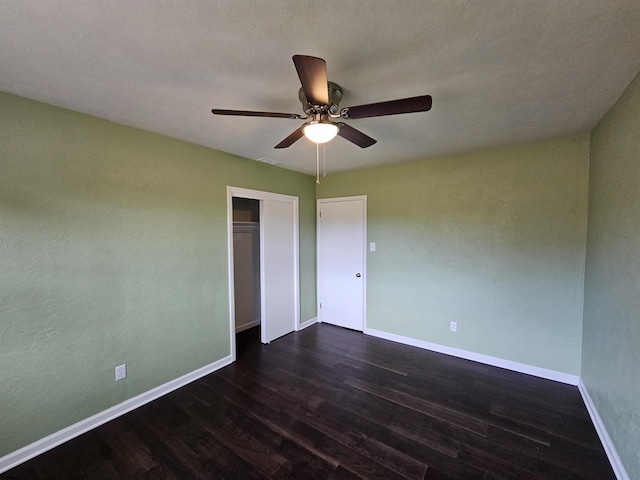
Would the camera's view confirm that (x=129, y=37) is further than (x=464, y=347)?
No

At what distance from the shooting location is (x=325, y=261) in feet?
14.1

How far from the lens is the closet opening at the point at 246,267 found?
13.2 ft

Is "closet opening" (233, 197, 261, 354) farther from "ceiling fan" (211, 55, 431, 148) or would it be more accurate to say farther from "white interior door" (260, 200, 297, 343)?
"ceiling fan" (211, 55, 431, 148)

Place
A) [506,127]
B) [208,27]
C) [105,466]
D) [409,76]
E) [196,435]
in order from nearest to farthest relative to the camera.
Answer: [208,27] < [409,76] < [105,466] < [196,435] < [506,127]

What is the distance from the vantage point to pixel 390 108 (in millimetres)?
1436

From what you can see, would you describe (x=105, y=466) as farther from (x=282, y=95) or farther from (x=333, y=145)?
(x=333, y=145)

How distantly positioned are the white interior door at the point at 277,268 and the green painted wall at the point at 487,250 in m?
1.14

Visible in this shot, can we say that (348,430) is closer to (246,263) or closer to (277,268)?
(277,268)

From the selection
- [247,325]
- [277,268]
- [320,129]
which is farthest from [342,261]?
[320,129]

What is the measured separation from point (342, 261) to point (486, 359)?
214cm

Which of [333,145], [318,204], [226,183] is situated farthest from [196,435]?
[318,204]

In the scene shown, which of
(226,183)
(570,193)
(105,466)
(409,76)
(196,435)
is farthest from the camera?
(226,183)

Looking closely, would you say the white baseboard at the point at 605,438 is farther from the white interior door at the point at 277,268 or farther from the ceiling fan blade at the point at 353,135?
the white interior door at the point at 277,268

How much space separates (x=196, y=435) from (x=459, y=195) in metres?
3.43
